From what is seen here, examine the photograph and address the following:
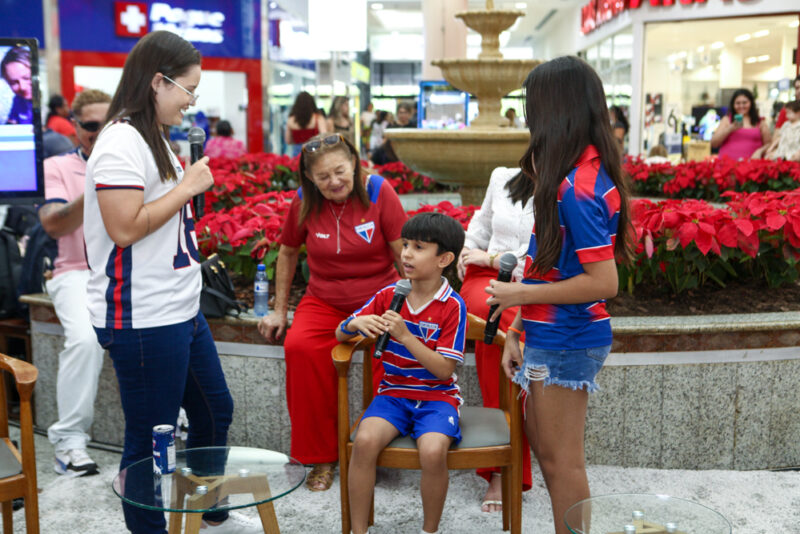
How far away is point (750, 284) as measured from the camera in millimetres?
3887

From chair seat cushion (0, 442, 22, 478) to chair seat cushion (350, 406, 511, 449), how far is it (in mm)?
1033

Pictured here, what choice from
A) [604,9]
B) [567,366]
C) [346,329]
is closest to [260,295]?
[346,329]

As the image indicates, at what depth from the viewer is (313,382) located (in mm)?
3301

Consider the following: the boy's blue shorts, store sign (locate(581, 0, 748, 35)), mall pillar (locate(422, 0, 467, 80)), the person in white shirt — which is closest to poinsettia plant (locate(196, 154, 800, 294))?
the person in white shirt

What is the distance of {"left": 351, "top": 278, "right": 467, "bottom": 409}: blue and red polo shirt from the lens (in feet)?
9.02

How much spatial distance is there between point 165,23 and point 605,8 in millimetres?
8932

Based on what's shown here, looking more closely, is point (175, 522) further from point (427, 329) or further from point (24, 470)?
point (427, 329)

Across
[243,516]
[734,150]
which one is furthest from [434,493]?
[734,150]

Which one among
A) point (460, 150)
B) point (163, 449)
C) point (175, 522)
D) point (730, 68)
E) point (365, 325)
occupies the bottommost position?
point (175, 522)

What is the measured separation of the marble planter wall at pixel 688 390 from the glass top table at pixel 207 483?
3.74 ft

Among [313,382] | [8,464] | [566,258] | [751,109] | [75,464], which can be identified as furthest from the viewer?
[751,109]

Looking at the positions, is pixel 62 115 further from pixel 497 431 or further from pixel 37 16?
pixel 497 431

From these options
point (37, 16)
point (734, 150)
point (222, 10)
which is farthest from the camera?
point (222, 10)

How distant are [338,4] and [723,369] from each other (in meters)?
3.95
